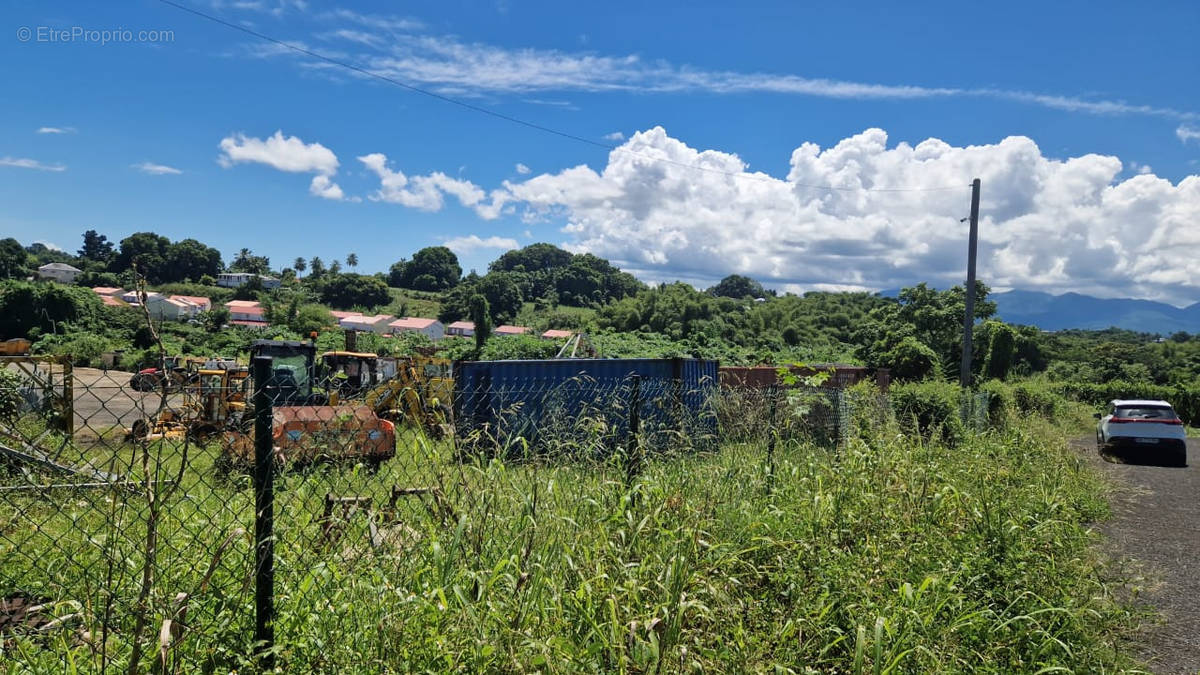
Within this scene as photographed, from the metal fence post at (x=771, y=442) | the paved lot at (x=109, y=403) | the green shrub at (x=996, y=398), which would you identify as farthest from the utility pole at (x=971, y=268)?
the paved lot at (x=109, y=403)

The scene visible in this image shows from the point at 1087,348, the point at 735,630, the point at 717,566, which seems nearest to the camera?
the point at 735,630

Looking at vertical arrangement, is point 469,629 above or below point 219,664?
above

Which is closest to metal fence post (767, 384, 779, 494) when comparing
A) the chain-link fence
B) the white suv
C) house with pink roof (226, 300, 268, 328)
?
the chain-link fence

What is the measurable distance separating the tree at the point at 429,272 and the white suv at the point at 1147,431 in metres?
129

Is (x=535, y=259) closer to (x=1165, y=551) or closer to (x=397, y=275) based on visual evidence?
(x=397, y=275)

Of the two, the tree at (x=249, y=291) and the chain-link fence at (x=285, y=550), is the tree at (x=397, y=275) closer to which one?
the tree at (x=249, y=291)

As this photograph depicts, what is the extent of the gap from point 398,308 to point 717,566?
112 meters

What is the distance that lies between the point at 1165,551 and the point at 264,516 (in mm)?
8048

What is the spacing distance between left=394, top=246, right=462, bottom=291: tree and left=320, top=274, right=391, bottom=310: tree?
71.7 ft

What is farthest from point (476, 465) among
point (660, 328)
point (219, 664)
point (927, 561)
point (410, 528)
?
point (660, 328)

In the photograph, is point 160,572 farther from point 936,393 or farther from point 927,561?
point 936,393

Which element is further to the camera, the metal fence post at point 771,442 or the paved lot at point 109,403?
the metal fence post at point 771,442

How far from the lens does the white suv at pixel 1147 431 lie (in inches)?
562

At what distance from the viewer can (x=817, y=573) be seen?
13.1ft
